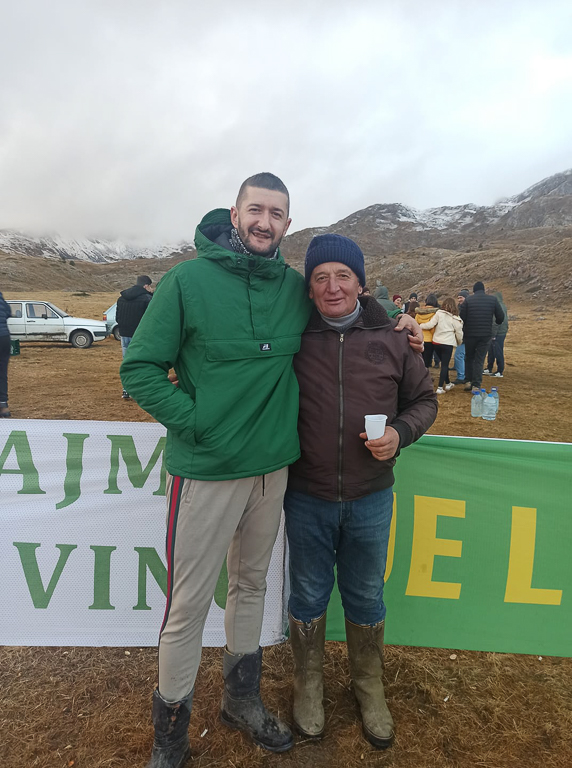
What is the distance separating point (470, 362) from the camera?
1043cm

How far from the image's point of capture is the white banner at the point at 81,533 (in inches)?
102

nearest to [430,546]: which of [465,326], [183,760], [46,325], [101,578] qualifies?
[183,760]

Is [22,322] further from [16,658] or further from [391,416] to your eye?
[391,416]

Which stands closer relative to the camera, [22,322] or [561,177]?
[22,322]

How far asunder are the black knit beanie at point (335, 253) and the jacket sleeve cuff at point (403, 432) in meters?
0.64

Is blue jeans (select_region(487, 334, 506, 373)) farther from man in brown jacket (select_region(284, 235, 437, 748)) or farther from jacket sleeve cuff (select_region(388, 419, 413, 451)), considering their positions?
jacket sleeve cuff (select_region(388, 419, 413, 451))

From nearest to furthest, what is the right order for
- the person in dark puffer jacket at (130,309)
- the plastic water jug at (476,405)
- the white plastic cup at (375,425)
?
1. the white plastic cup at (375,425)
2. the person in dark puffer jacket at (130,309)
3. the plastic water jug at (476,405)

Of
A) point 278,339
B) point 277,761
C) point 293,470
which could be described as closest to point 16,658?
point 277,761

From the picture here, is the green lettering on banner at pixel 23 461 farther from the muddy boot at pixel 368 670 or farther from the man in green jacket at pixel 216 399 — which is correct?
the muddy boot at pixel 368 670

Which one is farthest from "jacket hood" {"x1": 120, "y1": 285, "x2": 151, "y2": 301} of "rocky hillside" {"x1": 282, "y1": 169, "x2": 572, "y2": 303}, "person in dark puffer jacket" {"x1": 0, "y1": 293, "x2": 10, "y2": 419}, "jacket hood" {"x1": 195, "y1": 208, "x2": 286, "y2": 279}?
"rocky hillside" {"x1": 282, "y1": 169, "x2": 572, "y2": 303}

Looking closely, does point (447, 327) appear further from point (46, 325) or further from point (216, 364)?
point (46, 325)

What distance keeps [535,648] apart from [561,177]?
24169 centimetres

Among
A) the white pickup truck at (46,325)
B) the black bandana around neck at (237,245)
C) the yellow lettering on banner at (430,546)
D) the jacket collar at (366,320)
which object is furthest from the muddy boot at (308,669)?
the white pickup truck at (46,325)

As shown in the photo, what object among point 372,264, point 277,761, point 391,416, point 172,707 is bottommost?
point 277,761
